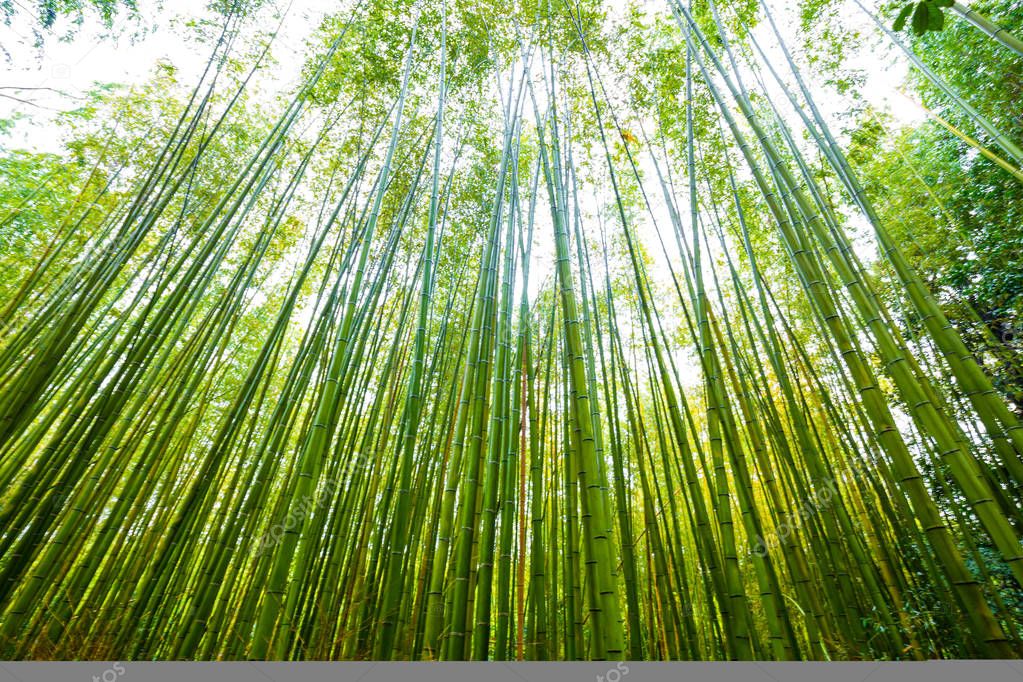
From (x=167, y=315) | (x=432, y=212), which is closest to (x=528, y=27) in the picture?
(x=432, y=212)

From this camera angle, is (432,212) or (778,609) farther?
(432,212)

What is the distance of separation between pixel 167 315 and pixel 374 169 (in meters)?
2.27

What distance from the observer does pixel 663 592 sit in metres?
1.84

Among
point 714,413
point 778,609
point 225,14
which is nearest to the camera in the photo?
point 778,609

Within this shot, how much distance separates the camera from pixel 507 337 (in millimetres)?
1835

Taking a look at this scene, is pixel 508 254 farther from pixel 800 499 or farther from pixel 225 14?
pixel 225 14
